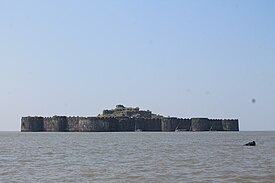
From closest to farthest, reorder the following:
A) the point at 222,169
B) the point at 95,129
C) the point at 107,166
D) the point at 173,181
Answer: the point at 173,181, the point at 222,169, the point at 107,166, the point at 95,129

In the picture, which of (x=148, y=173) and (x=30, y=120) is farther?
(x=30, y=120)

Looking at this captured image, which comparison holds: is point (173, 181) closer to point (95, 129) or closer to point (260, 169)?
point (260, 169)

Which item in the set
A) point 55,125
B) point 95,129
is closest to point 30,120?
point 55,125

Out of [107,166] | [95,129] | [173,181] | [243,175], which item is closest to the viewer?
[173,181]

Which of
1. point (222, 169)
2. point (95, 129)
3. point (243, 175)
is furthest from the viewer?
point (95, 129)

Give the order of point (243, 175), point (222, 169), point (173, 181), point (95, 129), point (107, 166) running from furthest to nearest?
point (95, 129) → point (107, 166) → point (222, 169) → point (243, 175) → point (173, 181)

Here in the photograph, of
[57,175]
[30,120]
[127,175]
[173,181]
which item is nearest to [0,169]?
[57,175]

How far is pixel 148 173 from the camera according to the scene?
94.2 feet

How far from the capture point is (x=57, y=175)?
91.5ft

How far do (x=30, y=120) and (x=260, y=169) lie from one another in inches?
6913

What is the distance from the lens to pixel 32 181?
25422 mm

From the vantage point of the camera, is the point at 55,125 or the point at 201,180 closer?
the point at 201,180

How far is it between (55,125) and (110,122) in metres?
21.6

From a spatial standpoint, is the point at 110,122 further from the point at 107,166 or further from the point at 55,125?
the point at 107,166
